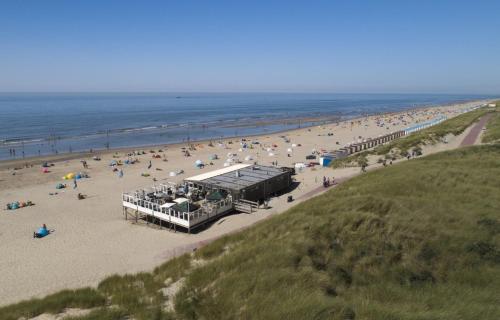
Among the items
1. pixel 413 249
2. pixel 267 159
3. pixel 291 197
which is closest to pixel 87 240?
pixel 291 197

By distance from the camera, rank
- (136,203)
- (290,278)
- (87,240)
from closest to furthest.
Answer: (290,278)
(87,240)
(136,203)

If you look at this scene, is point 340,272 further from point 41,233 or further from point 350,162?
point 350,162

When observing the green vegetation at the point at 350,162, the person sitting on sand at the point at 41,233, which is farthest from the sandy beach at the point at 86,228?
the green vegetation at the point at 350,162

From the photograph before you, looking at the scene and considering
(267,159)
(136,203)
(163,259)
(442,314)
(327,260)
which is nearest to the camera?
(442,314)

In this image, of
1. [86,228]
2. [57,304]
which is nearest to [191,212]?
[86,228]

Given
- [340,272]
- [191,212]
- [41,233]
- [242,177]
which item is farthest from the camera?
[242,177]

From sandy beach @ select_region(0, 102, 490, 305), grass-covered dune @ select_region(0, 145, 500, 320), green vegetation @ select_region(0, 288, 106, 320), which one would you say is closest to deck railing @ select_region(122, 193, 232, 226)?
sandy beach @ select_region(0, 102, 490, 305)

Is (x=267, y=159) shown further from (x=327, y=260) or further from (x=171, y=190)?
(x=327, y=260)

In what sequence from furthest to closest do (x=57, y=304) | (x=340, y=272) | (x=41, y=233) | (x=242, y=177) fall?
(x=242, y=177)
(x=41, y=233)
(x=57, y=304)
(x=340, y=272)
